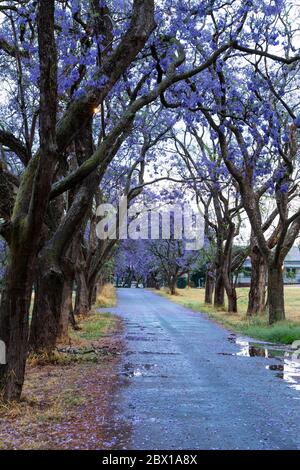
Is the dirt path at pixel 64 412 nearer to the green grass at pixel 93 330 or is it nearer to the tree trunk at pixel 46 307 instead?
the tree trunk at pixel 46 307

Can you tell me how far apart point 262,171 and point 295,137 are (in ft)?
7.36

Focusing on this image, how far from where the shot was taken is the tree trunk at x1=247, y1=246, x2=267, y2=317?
75.5 ft

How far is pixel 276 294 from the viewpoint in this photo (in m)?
18.4

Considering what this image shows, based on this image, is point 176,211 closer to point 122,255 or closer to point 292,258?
point 122,255

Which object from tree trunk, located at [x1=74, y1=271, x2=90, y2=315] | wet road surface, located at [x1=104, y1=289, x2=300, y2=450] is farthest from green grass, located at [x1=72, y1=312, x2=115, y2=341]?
tree trunk, located at [x1=74, y1=271, x2=90, y2=315]

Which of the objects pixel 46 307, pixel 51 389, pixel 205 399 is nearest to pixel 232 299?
pixel 46 307

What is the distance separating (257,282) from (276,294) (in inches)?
190

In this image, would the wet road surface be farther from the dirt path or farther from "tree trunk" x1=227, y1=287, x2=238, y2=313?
"tree trunk" x1=227, y1=287, x2=238, y2=313

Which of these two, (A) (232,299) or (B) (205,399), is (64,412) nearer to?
(B) (205,399)

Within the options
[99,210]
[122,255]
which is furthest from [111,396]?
[122,255]

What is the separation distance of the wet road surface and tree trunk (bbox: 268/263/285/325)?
3.82 metres

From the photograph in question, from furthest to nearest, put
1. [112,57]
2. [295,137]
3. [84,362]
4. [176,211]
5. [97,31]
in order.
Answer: [176,211] → [295,137] → [84,362] → [97,31] → [112,57]

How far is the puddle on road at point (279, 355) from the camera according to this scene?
1028cm
